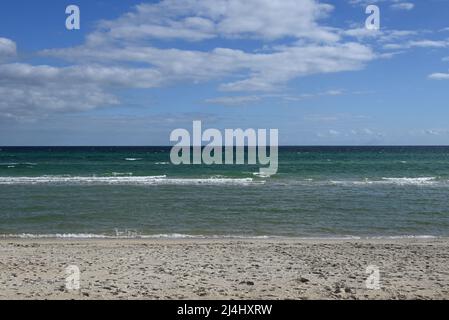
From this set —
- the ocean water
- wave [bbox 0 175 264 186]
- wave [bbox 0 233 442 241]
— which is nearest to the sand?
wave [bbox 0 233 442 241]

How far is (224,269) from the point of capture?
986 cm

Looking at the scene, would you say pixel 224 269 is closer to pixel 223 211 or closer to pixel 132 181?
pixel 223 211

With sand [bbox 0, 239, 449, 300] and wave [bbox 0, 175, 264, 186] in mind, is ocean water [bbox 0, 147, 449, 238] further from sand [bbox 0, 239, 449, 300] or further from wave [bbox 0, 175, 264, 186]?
wave [bbox 0, 175, 264, 186]

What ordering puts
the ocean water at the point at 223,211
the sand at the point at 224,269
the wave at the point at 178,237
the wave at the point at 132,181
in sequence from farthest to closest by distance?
the wave at the point at 132,181 < the ocean water at the point at 223,211 < the wave at the point at 178,237 < the sand at the point at 224,269

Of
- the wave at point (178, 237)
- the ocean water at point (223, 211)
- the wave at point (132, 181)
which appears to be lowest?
the wave at point (178, 237)

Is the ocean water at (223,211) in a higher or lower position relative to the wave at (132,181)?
lower

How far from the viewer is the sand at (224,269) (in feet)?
26.3

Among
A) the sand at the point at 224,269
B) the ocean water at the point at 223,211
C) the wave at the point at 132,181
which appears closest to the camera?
the sand at the point at 224,269

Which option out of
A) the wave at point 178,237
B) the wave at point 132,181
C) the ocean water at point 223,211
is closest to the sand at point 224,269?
the wave at point 178,237

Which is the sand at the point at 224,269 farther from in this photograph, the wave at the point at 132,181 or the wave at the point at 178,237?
the wave at the point at 132,181

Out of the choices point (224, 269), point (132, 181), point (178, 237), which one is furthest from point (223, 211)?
point (132, 181)
